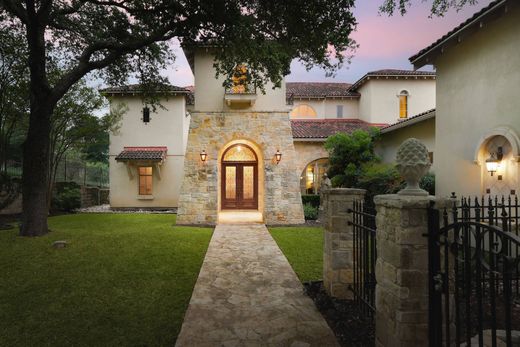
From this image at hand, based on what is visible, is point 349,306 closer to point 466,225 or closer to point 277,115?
point 466,225

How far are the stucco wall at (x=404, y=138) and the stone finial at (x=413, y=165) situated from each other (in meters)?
8.33

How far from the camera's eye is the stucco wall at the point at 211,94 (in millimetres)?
12500

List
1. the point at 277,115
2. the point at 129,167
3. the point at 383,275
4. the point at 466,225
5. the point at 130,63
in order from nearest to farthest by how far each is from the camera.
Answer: the point at 466,225
the point at 383,275
the point at 130,63
the point at 277,115
the point at 129,167

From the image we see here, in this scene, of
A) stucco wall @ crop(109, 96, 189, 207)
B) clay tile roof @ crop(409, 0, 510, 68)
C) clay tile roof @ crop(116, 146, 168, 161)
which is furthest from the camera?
stucco wall @ crop(109, 96, 189, 207)

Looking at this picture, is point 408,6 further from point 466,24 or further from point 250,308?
point 250,308

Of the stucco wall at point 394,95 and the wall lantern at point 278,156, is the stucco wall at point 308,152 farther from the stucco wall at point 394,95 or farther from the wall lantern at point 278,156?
the wall lantern at point 278,156

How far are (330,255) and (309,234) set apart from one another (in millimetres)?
5473

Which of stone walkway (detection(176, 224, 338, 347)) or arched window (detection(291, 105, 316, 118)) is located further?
arched window (detection(291, 105, 316, 118))

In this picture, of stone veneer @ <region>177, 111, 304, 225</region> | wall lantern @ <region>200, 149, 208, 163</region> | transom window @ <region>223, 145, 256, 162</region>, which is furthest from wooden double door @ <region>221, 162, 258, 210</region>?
wall lantern @ <region>200, 149, 208, 163</region>

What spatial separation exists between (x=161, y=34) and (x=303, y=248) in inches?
274

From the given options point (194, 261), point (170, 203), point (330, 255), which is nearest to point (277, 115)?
point (194, 261)

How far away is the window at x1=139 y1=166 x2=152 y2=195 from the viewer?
18766 millimetres

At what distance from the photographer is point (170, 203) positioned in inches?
741

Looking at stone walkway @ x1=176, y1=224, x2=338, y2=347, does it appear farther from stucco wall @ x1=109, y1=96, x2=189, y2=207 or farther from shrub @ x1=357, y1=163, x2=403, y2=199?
stucco wall @ x1=109, y1=96, x2=189, y2=207
